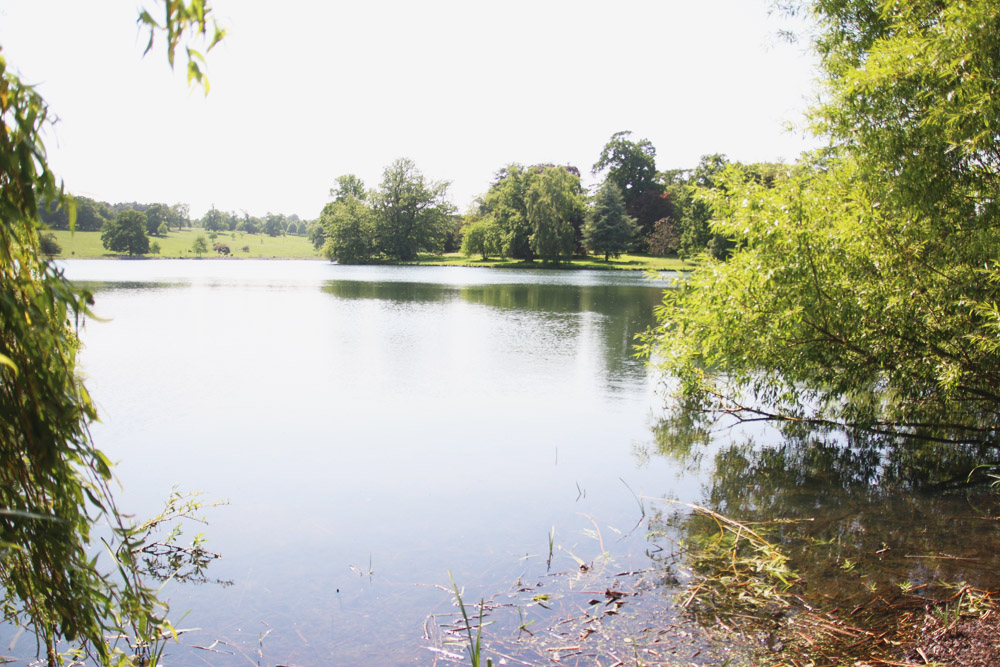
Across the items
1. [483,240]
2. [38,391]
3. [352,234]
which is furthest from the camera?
[483,240]

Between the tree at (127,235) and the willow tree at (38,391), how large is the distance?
326 feet

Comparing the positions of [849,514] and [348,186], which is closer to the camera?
[849,514]

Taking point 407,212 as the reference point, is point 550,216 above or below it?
below

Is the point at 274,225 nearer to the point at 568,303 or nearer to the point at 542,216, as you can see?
the point at 542,216

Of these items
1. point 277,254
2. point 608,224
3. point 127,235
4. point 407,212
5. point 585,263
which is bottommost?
point 585,263

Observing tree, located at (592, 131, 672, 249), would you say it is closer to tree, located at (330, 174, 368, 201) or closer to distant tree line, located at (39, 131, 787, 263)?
distant tree line, located at (39, 131, 787, 263)

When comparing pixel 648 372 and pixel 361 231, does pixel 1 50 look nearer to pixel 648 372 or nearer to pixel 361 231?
pixel 648 372

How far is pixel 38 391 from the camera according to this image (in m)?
2.56

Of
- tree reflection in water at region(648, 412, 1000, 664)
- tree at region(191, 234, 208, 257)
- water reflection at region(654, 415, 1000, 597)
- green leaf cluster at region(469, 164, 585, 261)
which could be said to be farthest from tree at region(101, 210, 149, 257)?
tree reflection in water at region(648, 412, 1000, 664)

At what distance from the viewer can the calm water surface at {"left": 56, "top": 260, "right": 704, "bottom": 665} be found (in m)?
5.73

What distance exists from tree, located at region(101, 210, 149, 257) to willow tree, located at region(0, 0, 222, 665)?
9927 centimetres

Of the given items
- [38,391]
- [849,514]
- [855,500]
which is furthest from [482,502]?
[38,391]

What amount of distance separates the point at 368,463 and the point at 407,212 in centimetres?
8354

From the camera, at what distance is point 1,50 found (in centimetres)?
244
